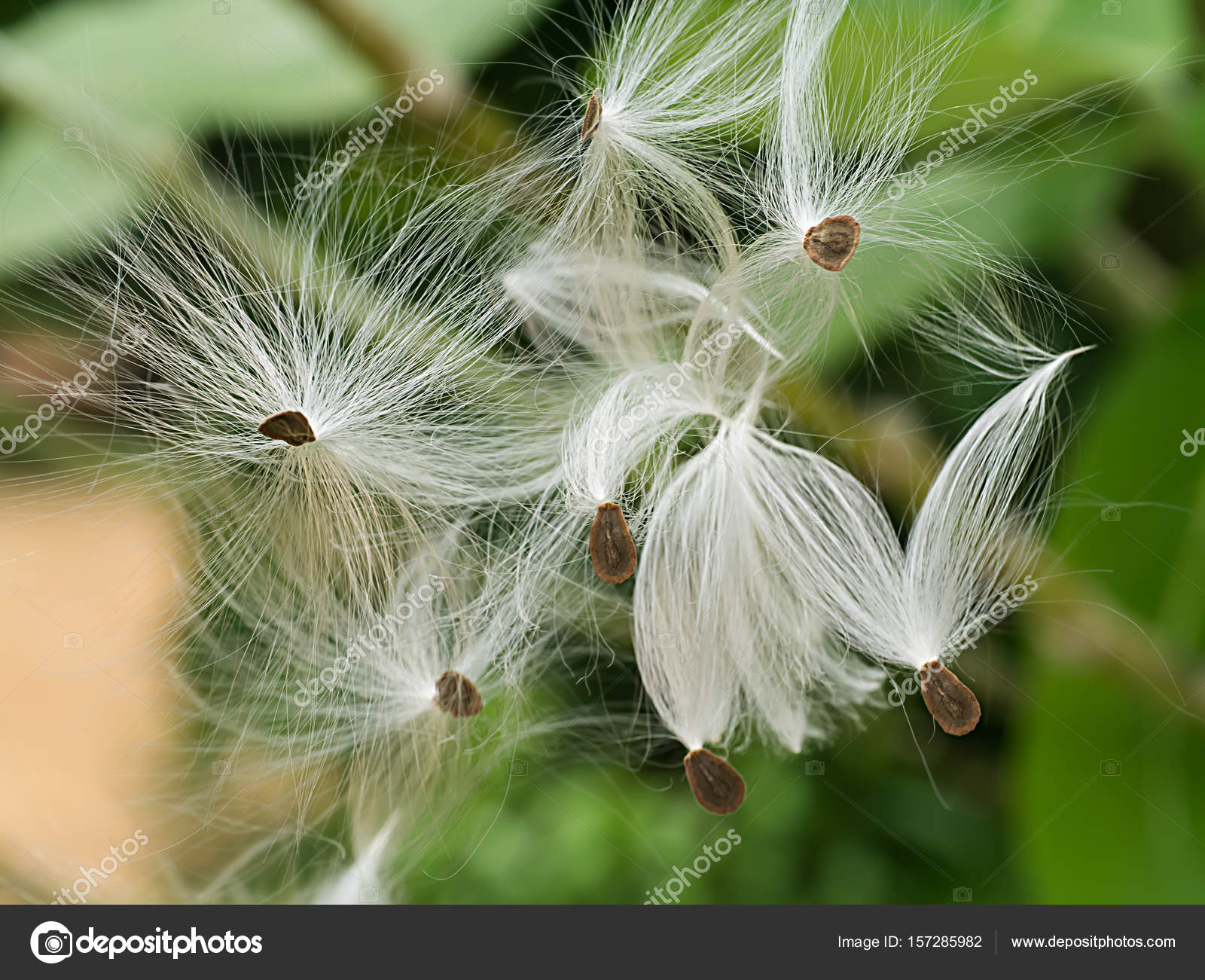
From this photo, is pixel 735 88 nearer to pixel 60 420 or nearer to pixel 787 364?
pixel 787 364

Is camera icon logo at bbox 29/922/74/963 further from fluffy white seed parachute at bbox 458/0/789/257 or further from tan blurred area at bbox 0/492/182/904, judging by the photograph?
fluffy white seed parachute at bbox 458/0/789/257

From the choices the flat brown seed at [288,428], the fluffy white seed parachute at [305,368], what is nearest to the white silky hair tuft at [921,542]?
the fluffy white seed parachute at [305,368]

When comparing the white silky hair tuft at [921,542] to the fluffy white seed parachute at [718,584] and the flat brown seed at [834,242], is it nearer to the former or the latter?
the fluffy white seed parachute at [718,584]

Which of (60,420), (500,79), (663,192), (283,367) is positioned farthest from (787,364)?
(60,420)

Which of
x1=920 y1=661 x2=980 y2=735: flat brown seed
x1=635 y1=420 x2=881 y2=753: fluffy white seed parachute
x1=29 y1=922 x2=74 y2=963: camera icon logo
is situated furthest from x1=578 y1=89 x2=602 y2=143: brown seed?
x1=29 y1=922 x2=74 y2=963: camera icon logo

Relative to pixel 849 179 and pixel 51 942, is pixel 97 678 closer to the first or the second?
pixel 51 942

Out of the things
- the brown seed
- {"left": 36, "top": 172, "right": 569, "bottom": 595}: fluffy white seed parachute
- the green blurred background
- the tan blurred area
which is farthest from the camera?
the green blurred background
